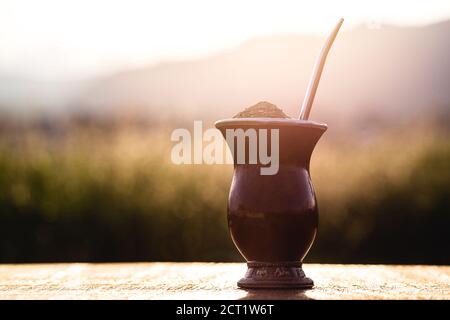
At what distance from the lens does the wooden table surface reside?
1.42 meters

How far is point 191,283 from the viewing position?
68.4 inches

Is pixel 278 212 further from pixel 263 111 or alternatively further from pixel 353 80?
pixel 353 80

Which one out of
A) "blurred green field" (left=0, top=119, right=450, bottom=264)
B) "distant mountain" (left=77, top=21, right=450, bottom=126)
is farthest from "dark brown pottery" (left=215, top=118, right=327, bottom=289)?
"distant mountain" (left=77, top=21, right=450, bottom=126)

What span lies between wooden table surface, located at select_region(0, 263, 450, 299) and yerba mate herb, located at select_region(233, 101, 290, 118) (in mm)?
333

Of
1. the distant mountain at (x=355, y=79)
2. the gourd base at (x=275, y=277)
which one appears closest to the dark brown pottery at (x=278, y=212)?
the gourd base at (x=275, y=277)

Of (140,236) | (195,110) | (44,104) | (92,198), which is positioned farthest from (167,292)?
(44,104)

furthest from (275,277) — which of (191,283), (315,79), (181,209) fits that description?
(181,209)

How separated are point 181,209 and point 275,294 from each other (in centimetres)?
290

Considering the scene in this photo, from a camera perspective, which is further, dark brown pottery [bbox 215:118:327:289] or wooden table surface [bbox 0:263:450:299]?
dark brown pottery [bbox 215:118:327:289]

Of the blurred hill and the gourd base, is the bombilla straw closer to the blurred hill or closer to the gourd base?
the gourd base
